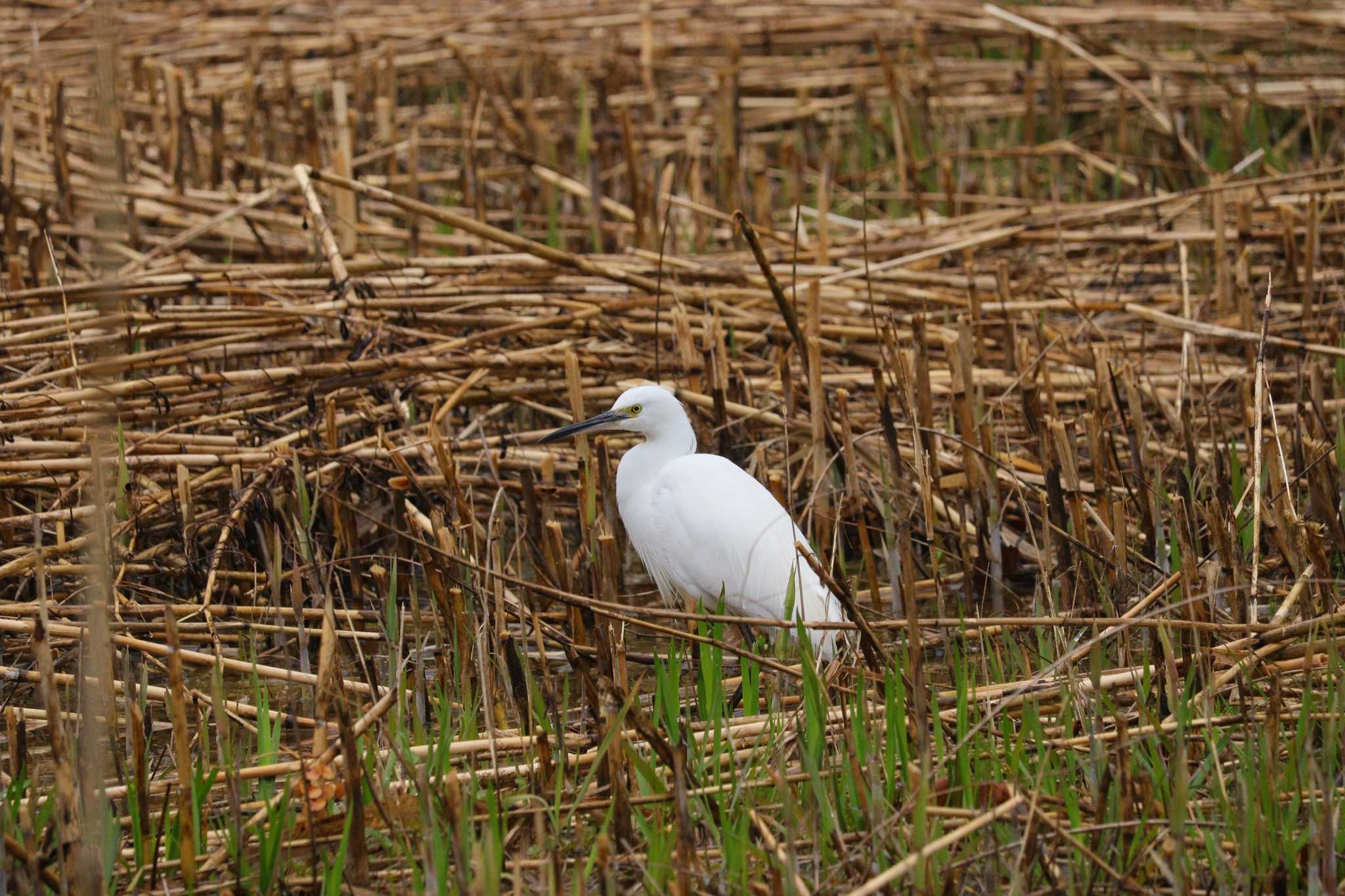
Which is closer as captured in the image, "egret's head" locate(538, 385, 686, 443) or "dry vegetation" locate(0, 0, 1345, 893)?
"dry vegetation" locate(0, 0, 1345, 893)

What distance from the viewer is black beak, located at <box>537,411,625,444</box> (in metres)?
4.44

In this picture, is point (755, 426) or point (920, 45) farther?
point (920, 45)

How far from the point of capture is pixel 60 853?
246 cm

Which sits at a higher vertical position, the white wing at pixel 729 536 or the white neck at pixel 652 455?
the white neck at pixel 652 455

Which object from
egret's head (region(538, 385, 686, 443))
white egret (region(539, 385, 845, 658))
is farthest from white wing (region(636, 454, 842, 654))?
egret's head (region(538, 385, 686, 443))

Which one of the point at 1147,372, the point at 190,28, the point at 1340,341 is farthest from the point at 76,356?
the point at 190,28

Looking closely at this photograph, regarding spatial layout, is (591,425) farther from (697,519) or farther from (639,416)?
(697,519)

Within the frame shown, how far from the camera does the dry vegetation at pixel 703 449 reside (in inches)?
105

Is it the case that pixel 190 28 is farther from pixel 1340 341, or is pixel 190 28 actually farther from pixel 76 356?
pixel 1340 341

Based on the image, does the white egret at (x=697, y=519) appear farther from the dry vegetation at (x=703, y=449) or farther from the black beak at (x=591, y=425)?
the dry vegetation at (x=703, y=449)

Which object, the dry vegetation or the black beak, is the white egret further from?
the dry vegetation

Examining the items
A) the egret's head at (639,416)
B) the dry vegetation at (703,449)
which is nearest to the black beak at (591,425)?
the egret's head at (639,416)

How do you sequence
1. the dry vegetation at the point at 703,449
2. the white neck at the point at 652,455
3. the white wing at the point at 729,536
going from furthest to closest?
the white neck at the point at 652,455 < the white wing at the point at 729,536 < the dry vegetation at the point at 703,449

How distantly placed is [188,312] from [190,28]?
632cm
